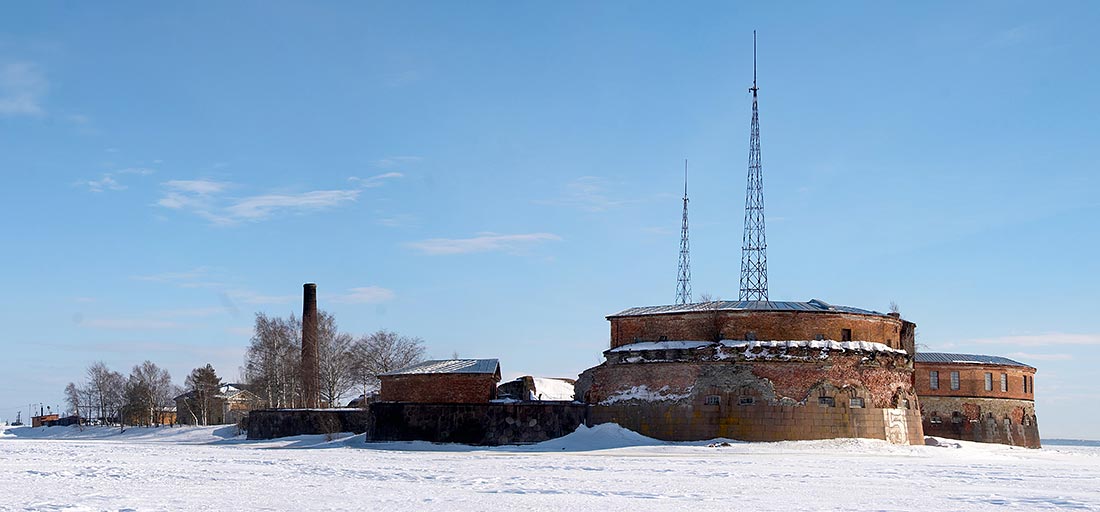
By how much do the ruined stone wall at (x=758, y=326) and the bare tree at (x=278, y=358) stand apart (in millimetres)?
33205

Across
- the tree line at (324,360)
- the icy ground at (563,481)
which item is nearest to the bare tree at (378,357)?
the tree line at (324,360)

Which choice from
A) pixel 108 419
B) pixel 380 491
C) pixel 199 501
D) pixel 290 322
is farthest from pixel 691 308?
pixel 108 419

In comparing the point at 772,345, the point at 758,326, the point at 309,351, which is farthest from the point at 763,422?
the point at 309,351

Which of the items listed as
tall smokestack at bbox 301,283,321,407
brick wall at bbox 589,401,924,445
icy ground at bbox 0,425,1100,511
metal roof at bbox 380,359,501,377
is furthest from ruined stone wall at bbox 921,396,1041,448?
tall smokestack at bbox 301,283,321,407

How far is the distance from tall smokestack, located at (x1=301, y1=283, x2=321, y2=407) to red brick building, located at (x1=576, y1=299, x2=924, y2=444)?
28017 millimetres

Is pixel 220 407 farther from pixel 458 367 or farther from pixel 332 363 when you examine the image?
Answer: pixel 458 367

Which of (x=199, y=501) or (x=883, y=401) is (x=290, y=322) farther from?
(x=199, y=501)

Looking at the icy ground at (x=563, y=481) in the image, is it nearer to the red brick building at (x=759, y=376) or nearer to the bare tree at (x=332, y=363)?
the red brick building at (x=759, y=376)

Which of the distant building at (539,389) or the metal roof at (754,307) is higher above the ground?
the metal roof at (754,307)

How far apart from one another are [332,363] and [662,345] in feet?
112

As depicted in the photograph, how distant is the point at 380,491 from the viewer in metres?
19.8

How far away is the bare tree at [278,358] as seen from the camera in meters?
69.3

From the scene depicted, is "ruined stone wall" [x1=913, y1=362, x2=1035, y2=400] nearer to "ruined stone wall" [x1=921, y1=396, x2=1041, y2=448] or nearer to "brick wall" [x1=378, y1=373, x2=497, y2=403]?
"ruined stone wall" [x1=921, y1=396, x2=1041, y2=448]

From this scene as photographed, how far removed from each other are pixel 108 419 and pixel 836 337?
9014 centimetres
